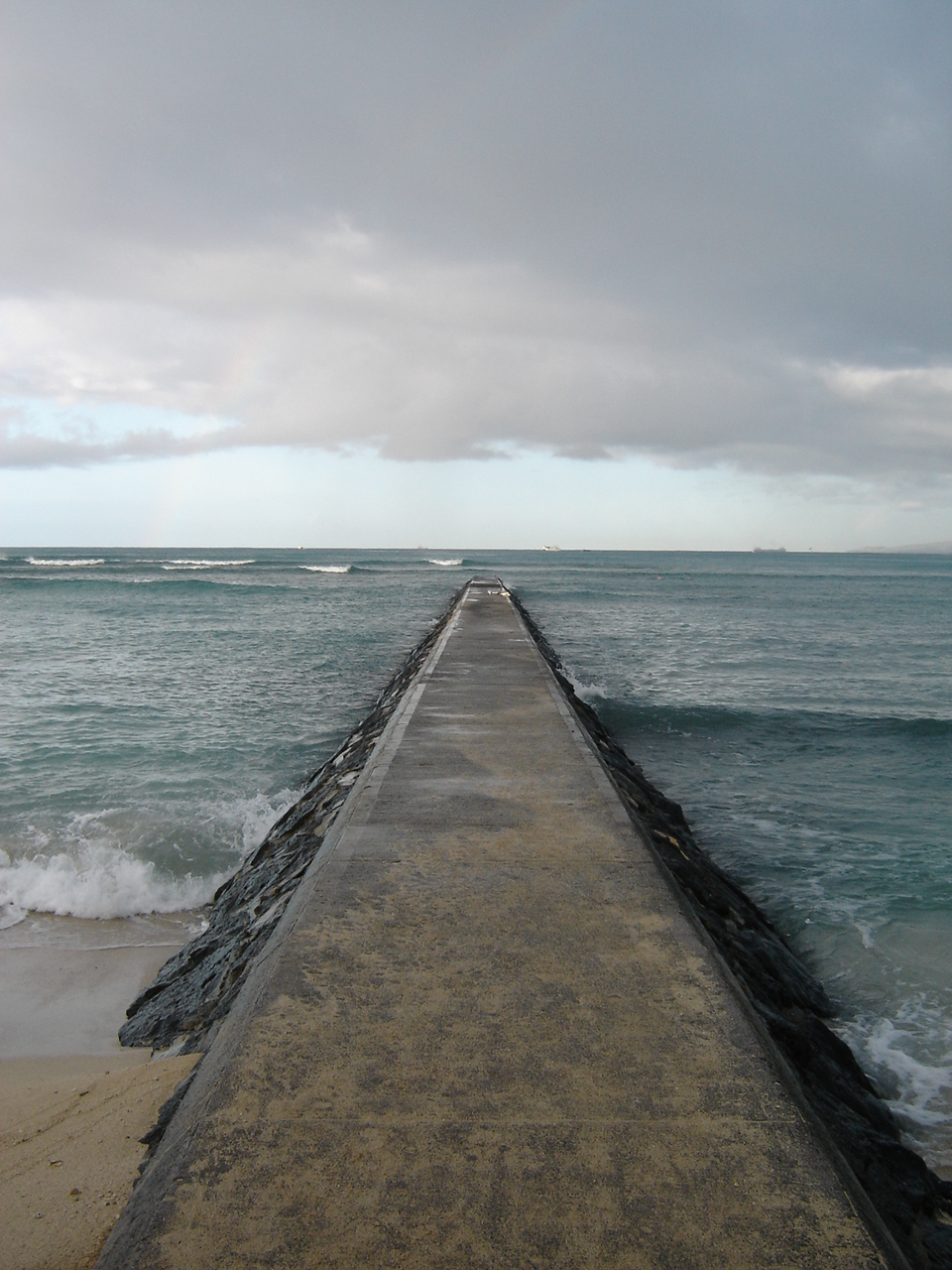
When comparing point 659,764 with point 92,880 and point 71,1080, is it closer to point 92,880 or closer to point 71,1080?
point 92,880

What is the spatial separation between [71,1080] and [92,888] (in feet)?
8.56

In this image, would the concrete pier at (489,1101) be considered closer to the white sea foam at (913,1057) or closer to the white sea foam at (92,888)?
the white sea foam at (913,1057)

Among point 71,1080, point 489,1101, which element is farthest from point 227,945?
point 489,1101

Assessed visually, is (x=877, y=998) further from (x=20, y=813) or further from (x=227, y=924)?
(x=20, y=813)

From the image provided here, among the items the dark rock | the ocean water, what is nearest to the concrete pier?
the dark rock

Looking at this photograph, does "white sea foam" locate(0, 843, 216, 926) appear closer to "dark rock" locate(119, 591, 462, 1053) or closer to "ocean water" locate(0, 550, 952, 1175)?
"ocean water" locate(0, 550, 952, 1175)

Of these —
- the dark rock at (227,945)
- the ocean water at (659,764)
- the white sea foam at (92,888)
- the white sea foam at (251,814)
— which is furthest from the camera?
the white sea foam at (251,814)

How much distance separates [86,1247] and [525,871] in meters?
2.13

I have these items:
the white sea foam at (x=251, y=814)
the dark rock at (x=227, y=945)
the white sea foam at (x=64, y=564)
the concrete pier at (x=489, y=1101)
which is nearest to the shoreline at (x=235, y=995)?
the dark rock at (x=227, y=945)

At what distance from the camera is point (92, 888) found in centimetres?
601

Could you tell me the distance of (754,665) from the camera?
58.5 ft

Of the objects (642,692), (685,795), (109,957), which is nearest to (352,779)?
(109,957)

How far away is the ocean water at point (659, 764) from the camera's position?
18.2 ft

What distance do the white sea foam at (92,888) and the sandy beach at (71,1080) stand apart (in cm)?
14
